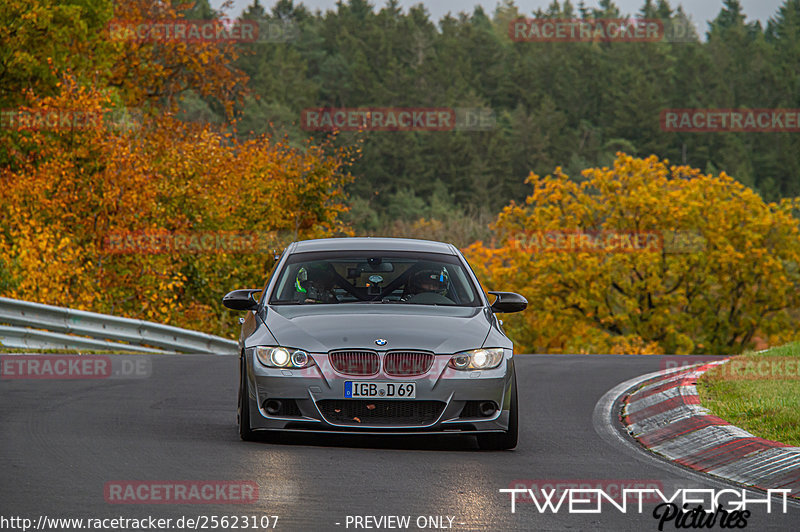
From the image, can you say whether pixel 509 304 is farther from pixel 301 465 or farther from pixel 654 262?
pixel 654 262

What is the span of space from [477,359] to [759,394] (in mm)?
3796

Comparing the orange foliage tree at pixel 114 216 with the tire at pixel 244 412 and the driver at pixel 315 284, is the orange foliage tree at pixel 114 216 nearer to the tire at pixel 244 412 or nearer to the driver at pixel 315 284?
the driver at pixel 315 284

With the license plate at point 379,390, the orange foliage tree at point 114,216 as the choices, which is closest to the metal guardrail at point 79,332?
the orange foliage tree at point 114,216

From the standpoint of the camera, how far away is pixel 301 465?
8.41 m

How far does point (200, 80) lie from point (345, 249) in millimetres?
38950

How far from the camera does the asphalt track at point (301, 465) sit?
689cm

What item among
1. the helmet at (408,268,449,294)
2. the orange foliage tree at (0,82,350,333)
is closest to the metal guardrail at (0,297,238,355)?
the orange foliage tree at (0,82,350,333)

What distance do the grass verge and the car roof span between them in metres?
2.74

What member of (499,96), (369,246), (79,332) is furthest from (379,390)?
(499,96)

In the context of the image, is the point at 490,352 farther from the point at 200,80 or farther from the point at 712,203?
the point at 712,203

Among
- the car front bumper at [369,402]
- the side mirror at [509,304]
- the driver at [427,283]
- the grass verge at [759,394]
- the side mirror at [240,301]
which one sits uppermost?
the driver at [427,283]

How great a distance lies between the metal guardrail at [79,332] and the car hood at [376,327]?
10246 millimetres

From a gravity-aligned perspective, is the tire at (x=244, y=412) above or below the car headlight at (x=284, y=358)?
below

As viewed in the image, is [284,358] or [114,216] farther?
[114,216]
